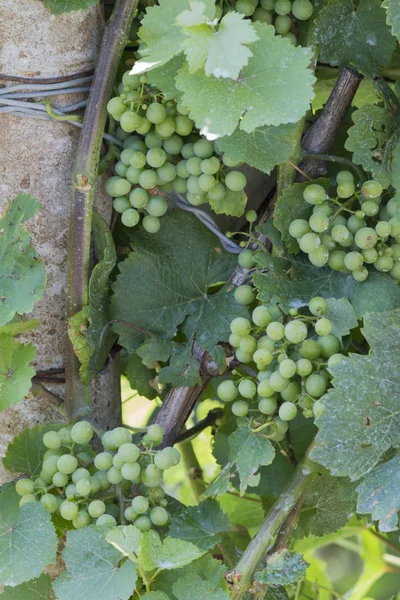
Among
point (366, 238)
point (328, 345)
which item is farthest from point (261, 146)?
point (328, 345)

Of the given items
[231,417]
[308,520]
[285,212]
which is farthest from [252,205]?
[308,520]

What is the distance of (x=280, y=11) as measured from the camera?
1187mm

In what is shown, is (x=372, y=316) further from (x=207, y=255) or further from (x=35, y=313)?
(x=35, y=313)

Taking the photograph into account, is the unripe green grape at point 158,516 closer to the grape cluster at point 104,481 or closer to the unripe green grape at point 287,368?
the grape cluster at point 104,481

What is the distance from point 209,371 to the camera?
51.3 inches

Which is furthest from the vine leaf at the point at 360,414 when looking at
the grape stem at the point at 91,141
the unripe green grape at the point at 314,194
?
the grape stem at the point at 91,141

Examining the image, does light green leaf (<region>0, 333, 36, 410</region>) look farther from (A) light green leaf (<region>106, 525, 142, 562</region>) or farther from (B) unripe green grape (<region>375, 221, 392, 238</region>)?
(B) unripe green grape (<region>375, 221, 392, 238</region>)

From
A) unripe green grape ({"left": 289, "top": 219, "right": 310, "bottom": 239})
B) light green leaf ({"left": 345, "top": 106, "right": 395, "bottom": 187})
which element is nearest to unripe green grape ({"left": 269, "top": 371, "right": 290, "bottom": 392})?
unripe green grape ({"left": 289, "top": 219, "right": 310, "bottom": 239})

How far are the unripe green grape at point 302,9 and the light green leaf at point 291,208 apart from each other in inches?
9.8

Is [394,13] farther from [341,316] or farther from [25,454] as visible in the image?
[25,454]

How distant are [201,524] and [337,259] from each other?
45cm

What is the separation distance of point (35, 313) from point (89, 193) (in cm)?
22

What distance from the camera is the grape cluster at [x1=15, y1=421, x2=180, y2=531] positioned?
1132 mm

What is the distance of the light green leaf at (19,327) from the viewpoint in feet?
3.98
